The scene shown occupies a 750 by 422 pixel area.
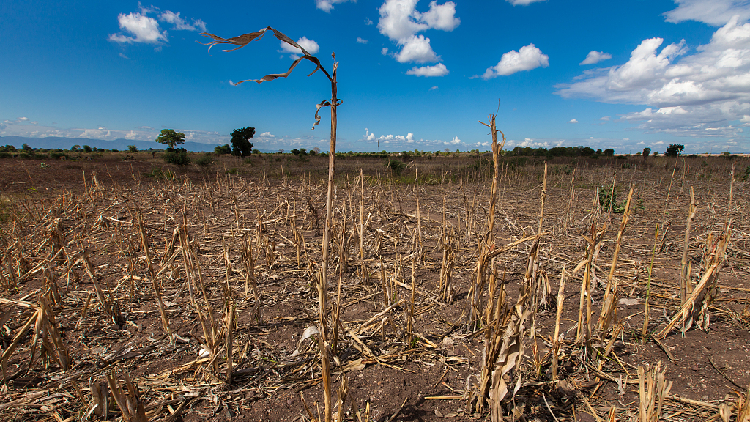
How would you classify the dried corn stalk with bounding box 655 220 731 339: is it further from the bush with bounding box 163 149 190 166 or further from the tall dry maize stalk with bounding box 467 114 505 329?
the bush with bounding box 163 149 190 166

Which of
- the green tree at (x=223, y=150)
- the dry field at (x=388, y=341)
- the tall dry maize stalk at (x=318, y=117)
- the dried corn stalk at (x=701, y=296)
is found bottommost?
the dry field at (x=388, y=341)

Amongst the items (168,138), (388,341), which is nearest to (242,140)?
(168,138)

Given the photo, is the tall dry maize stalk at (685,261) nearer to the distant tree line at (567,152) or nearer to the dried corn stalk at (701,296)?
the dried corn stalk at (701,296)

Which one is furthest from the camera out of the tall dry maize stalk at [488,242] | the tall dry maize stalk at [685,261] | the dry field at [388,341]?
the tall dry maize stalk at [685,261]

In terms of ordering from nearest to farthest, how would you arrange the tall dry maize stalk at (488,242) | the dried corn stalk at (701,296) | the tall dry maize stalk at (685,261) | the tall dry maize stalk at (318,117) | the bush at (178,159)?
the tall dry maize stalk at (318,117) → the tall dry maize stalk at (488,242) → the dried corn stalk at (701,296) → the tall dry maize stalk at (685,261) → the bush at (178,159)

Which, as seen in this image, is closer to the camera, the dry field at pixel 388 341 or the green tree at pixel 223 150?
the dry field at pixel 388 341

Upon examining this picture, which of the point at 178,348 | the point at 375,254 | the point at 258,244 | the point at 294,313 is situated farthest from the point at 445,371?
the point at 258,244

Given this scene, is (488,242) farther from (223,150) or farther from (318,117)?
(223,150)

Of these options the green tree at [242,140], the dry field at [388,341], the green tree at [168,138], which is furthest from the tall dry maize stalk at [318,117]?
the green tree at [168,138]

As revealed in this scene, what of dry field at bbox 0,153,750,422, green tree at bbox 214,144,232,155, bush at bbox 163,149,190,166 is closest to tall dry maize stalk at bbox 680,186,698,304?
dry field at bbox 0,153,750,422

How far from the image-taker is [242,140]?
3738cm

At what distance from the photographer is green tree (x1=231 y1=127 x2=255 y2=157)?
36.9 metres

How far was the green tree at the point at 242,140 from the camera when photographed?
36.9 metres

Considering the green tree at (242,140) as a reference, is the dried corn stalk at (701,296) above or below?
below
